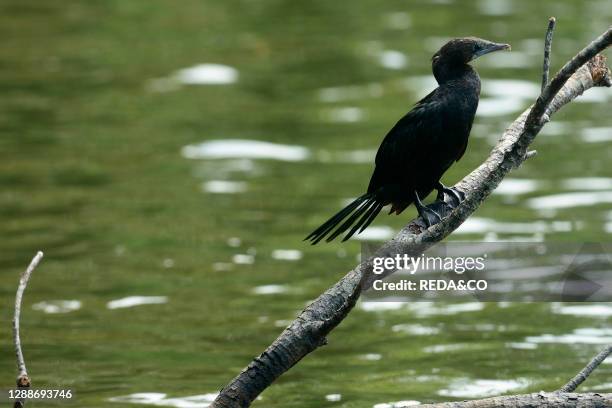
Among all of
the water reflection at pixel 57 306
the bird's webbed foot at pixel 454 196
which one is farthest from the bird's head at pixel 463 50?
the water reflection at pixel 57 306

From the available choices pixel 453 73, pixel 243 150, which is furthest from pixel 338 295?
pixel 243 150

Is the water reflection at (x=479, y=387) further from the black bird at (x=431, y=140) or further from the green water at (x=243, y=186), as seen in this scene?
the black bird at (x=431, y=140)

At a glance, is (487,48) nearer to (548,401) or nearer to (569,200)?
(548,401)

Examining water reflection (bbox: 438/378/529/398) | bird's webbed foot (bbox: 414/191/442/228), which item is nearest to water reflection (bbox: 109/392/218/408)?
water reflection (bbox: 438/378/529/398)

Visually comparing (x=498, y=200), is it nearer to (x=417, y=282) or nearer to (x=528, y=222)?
(x=528, y=222)

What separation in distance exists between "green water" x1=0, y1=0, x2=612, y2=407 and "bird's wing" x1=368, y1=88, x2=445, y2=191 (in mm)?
1344

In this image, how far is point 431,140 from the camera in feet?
16.9

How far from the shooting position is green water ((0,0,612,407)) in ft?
21.6

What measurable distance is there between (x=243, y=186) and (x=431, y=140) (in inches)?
181

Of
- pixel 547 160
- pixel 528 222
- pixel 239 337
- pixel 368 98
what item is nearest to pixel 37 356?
pixel 239 337

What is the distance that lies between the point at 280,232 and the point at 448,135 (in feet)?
12.0

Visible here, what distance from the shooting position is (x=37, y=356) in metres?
6.70

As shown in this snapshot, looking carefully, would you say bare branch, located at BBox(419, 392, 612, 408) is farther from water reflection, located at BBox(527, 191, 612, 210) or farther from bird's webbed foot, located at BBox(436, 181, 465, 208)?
water reflection, located at BBox(527, 191, 612, 210)

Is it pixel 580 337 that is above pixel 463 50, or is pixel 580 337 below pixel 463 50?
below
